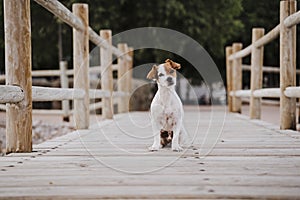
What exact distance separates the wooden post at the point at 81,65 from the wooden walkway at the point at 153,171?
0.96 meters

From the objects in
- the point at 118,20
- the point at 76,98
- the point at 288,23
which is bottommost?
the point at 76,98

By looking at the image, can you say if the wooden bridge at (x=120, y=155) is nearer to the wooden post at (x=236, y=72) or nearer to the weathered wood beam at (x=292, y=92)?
the weathered wood beam at (x=292, y=92)

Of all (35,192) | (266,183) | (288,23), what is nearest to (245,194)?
(266,183)

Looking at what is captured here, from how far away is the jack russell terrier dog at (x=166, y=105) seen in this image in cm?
231

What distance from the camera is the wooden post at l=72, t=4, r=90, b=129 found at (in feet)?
12.0

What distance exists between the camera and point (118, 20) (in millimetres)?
9820

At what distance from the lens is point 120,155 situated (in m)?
2.22

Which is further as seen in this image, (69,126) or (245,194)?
(69,126)

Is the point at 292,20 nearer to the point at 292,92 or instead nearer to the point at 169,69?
the point at 292,92

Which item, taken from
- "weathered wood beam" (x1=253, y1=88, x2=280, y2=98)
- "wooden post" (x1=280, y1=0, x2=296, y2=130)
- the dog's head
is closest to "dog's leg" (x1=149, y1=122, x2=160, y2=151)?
the dog's head

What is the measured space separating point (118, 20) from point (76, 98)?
6.66 meters

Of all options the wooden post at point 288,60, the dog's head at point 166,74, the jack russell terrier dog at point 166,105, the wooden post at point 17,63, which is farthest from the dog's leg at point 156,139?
the wooden post at point 288,60

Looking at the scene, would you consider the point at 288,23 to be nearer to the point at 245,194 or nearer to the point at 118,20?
the point at 245,194

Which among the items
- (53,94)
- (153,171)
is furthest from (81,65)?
(153,171)
